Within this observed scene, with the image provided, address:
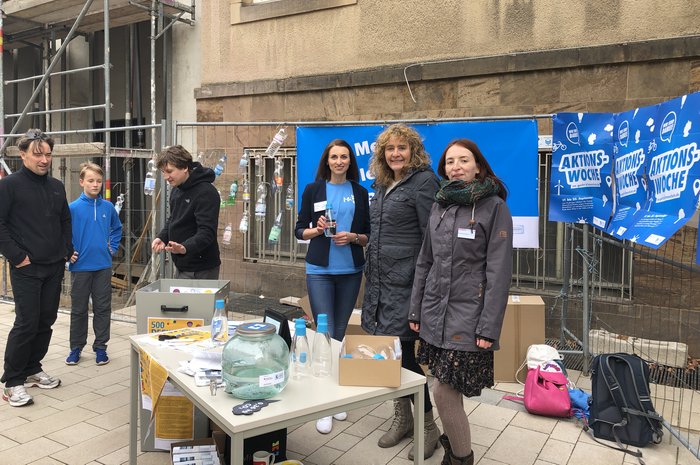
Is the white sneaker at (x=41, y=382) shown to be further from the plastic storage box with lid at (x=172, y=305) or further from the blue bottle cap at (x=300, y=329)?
the blue bottle cap at (x=300, y=329)

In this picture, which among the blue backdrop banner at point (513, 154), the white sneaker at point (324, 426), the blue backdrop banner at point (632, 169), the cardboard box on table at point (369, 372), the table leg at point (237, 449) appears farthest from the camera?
the blue backdrop banner at point (513, 154)

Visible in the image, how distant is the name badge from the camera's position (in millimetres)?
2764

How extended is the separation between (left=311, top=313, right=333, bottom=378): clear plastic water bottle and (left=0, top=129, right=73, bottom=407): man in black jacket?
8.64 ft

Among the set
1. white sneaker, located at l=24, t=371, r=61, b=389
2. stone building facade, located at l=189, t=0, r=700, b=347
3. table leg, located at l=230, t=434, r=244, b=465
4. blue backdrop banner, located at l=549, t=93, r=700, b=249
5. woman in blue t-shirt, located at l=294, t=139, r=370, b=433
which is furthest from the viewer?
stone building facade, located at l=189, t=0, r=700, b=347

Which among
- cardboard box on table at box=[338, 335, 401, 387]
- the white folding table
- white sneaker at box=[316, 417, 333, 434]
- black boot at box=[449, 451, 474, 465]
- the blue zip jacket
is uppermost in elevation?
the blue zip jacket

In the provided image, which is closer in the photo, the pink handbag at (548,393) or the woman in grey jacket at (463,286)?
the woman in grey jacket at (463,286)

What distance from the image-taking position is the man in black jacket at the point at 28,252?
13.0 ft

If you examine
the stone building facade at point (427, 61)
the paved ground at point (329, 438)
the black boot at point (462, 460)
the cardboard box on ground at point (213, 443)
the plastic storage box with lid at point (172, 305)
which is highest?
the stone building facade at point (427, 61)

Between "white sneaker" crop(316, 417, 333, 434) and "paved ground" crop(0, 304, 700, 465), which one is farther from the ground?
"white sneaker" crop(316, 417, 333, 434)

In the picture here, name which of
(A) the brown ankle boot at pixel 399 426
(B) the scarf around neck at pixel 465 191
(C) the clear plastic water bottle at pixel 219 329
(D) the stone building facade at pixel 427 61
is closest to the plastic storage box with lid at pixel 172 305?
(C) the clear plastic water bottle at pixel 219 329

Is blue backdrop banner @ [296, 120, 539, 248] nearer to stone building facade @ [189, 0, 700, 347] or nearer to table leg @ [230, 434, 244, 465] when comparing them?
stone building facade @ [189, 0, 700, 347]

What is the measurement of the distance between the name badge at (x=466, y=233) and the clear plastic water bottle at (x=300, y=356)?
93 centimetres

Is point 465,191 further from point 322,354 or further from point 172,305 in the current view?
point 172,305

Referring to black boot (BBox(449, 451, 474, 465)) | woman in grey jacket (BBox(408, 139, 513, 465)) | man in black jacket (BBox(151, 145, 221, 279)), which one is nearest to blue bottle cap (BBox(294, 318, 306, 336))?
woman in grey jacket (BBox(408, 139, 513, 465))
